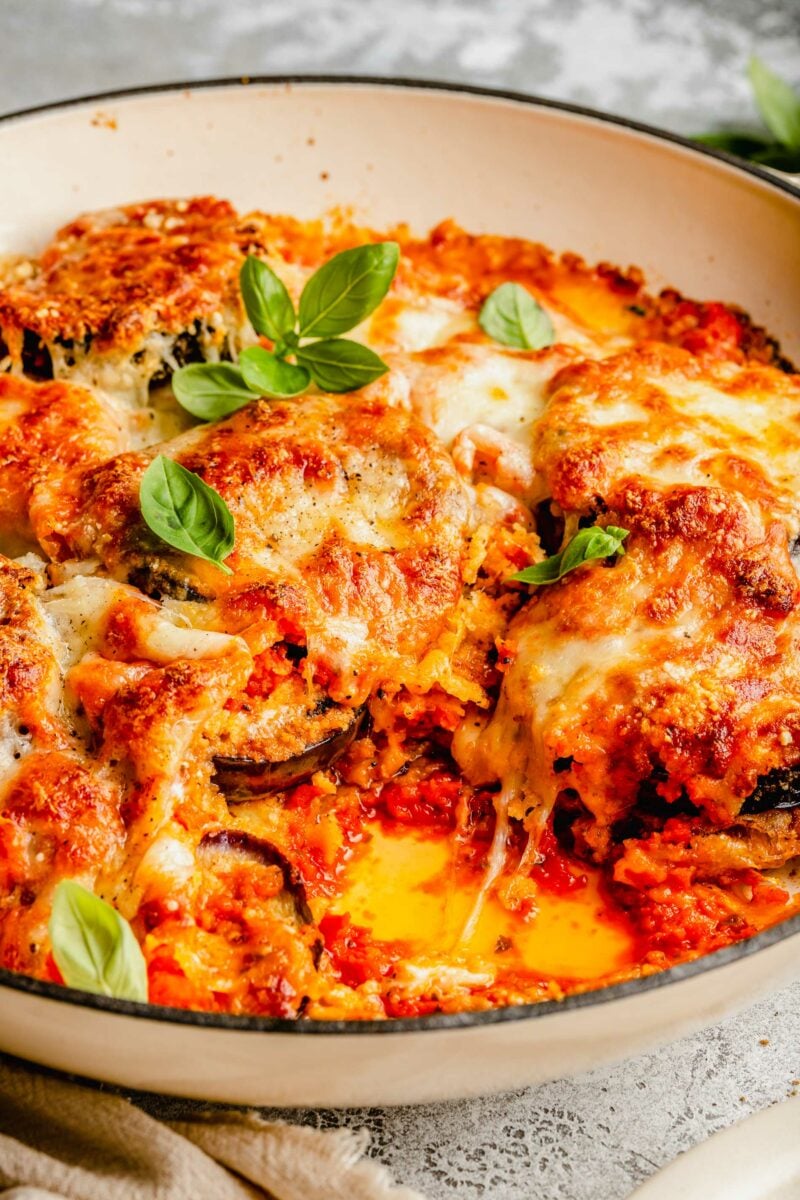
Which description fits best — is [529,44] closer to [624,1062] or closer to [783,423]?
[783,423]

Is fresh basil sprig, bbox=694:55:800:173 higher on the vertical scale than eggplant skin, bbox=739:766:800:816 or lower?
higher

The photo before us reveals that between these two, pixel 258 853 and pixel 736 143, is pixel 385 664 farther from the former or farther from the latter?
pixel 736 143

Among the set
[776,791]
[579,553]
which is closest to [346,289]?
[579,553]

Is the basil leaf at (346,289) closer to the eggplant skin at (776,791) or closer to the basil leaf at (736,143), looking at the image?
the eggplant skin at (776,791)

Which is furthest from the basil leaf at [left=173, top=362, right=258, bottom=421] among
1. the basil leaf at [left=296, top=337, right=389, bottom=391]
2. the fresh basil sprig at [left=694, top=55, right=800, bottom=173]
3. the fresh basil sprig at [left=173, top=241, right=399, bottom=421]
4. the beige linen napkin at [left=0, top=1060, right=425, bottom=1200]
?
the fresh basil sprig at [left=694, top=55, right=800, bottom=173]

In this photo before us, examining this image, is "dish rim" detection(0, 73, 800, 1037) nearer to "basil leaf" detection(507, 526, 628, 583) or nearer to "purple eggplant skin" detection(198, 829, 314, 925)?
"purple eggplant skin" detection(198, 829, 314, 925)
